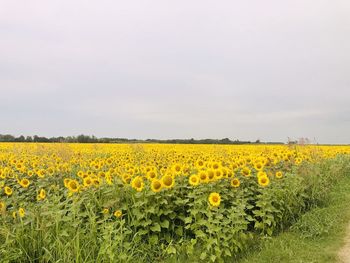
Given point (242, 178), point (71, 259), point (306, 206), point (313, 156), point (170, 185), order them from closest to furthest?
point (71, 259)
point (170, 185)
point (242, 178)
point (306, 206)
point (313, 156)

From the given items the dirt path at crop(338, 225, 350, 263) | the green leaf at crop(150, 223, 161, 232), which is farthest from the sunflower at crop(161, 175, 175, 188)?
the dirt path at crop(338, 225, 350, 263)

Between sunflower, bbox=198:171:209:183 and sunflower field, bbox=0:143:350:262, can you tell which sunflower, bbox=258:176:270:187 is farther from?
sunflower, bbox=198:171:209:183

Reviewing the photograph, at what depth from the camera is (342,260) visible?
512 cm

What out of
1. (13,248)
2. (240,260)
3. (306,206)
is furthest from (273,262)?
(13,248)

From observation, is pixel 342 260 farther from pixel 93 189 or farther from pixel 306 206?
pixel 93 189

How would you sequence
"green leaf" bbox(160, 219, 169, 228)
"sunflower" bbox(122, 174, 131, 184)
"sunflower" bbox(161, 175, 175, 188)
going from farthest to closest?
1. "sunflower" bbox(122, 174, 131, 184)
2. "sunflower" bbox(161, 175, 175, 188)
3. "green leaf" bbox(160, 219, 169, 228)

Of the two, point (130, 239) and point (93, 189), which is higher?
point (93, 189)

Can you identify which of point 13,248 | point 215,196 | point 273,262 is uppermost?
point 215,196

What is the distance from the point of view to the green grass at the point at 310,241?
517 centimetres

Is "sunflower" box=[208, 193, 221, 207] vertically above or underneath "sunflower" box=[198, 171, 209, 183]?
underneath

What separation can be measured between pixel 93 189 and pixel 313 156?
22.0ft

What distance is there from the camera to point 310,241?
5773 mm

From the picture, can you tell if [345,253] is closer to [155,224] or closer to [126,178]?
[155,224]

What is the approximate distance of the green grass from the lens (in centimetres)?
517
